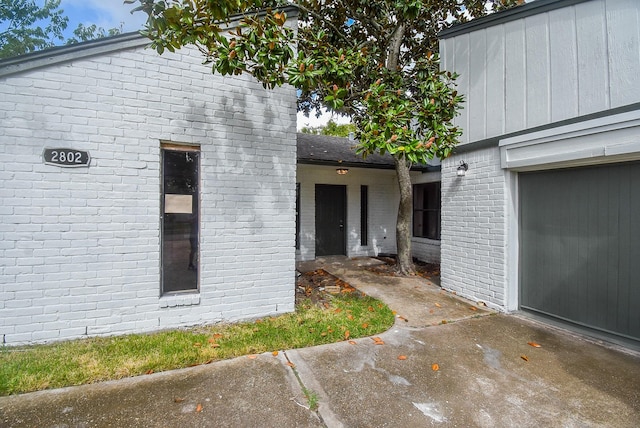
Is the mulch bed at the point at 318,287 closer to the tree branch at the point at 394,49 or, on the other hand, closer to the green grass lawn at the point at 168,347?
the green grass lawn at the point at 168,347

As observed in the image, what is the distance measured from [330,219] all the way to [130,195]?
20.4ft

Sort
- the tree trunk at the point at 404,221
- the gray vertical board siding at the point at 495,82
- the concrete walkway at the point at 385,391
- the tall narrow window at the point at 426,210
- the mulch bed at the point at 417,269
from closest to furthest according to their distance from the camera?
the concrete walkway at the point at 385,391 → the gray vertical board siding at the point at 495,82 → the tree trunk at the point at 404,221 → the mulch bed at the point at 417,269 → the tall narrow window at the point at 426,210

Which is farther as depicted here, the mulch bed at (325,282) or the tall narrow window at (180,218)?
the mulch bed at (325,282)

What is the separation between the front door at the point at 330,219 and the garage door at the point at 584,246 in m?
5.37

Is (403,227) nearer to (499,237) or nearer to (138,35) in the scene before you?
(499,237)

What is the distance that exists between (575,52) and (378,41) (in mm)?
3967

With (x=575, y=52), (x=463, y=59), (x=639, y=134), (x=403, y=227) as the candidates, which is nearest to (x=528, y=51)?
(x=575, y=52)

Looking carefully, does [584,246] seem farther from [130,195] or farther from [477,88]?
[130,195]

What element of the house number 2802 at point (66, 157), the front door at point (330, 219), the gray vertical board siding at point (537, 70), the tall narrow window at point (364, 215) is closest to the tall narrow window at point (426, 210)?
the tall narrow window at point (364, 215)

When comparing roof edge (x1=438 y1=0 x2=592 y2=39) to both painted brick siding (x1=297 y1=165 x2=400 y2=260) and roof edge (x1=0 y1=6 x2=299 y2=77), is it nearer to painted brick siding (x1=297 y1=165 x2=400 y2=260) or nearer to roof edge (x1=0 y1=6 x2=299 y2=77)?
painted brick siding (x1=297 y1=165 x2=400 y2=260)

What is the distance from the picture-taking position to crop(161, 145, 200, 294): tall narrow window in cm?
392

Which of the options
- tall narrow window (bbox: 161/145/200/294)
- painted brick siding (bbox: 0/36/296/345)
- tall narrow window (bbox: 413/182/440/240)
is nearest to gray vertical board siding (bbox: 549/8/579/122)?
painted brick siding (bbox: 0/36/296/345)

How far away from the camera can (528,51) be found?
173 inches

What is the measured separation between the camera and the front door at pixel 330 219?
916 cm
